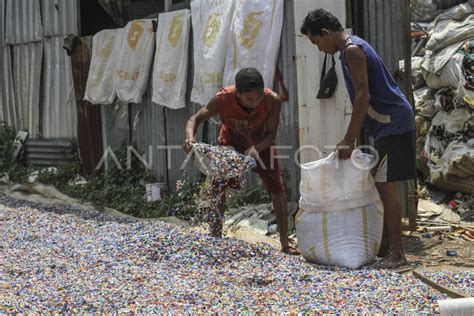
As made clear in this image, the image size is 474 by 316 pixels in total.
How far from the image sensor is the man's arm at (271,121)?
6.01 metres

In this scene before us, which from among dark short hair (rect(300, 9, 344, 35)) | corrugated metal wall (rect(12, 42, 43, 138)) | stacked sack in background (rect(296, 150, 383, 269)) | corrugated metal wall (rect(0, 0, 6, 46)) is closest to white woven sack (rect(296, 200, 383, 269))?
stacked sack in background (rect(296, 150, 383, 269))

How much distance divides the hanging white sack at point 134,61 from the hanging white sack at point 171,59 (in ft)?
0.99

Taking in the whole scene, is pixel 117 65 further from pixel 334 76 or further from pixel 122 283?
pixel 122 283

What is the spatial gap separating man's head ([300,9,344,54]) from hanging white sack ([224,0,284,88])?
2240 mm

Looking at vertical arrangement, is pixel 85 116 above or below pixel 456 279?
above

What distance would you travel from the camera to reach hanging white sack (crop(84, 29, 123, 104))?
997 centimetres

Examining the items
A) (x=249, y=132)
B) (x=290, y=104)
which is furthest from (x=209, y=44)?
(x=249, y=132)

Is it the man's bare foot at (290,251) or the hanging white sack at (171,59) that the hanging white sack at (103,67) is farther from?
the man's bare foot at (290,251)

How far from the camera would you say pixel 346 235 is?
5324 millimetres

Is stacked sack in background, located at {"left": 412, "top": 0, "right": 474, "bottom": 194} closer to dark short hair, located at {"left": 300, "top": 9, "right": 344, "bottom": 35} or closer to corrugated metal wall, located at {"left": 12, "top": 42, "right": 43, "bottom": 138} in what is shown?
dark short hair, located at {"left": 300, "top": 9, "right": 344, "bottom": 35}

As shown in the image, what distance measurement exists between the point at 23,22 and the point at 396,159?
8740mm

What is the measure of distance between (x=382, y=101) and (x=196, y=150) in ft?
4.99

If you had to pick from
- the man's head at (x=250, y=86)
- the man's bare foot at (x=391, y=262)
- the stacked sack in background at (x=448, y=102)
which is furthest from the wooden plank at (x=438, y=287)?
the stacked sack in background at (x=448, y=102)

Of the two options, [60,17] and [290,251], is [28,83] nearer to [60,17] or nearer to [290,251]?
[60,17]
